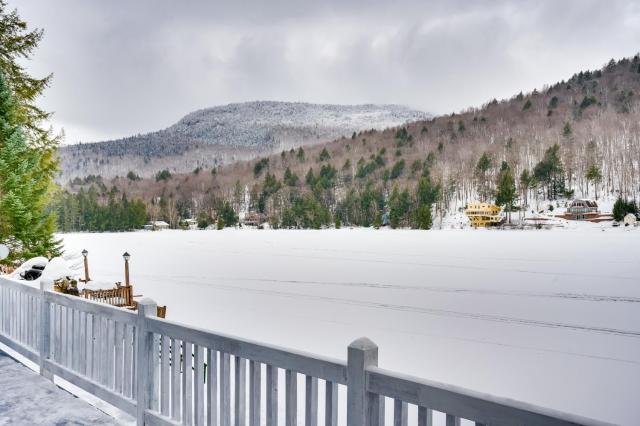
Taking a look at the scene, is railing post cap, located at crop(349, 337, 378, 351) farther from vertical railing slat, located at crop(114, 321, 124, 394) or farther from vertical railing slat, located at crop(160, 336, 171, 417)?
vertical railing slat, located at crop(114, 321, 124, 394)

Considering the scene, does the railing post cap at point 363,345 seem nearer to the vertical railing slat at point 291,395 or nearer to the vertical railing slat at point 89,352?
the vertical railing slat at point 291,395

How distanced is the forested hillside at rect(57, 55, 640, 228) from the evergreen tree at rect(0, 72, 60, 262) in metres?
70.6

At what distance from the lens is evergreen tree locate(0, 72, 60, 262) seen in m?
15.7

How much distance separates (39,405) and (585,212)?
288 ft

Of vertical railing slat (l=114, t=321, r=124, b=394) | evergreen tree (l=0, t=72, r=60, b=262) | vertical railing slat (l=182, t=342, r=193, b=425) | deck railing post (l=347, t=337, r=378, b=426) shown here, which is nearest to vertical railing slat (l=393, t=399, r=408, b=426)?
deck railing post (l=347, t=337, r=378, b=426)

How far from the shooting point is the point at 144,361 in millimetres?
3660

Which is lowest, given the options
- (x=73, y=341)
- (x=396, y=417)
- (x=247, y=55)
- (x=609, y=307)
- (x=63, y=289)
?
(x=609, y=307)

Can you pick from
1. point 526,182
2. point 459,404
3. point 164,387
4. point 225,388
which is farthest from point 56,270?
point 526,182

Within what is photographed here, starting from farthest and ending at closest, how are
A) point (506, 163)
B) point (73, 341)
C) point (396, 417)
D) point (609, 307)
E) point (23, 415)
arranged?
point (506, 163), point (609, 307), point (73, 341), point (23, 415), point (396, 417)

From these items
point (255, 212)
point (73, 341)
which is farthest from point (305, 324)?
point (255, 212)

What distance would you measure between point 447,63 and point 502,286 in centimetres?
15543

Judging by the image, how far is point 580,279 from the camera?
958 inches

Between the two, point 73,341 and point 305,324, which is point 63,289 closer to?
point 305,324

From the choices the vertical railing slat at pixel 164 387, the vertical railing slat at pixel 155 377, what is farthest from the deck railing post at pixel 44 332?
the vertical railing slat at pixel 164 387
